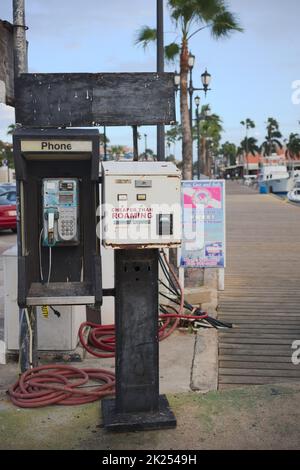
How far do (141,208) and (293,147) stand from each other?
382ft

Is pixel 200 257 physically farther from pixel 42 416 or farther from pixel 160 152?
pixel 42 416

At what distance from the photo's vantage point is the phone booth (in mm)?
4242

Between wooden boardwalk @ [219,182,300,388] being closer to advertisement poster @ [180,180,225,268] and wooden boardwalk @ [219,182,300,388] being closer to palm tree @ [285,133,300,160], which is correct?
advertisement poster @ [180,180,225,268]

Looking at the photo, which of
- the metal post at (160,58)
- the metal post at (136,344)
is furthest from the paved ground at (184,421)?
the metal post at (160,58)

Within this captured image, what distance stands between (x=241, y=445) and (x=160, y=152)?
6901 millimetres

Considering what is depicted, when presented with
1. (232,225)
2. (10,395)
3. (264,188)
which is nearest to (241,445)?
(10,395)

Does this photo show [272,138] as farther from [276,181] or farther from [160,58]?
[160,58]

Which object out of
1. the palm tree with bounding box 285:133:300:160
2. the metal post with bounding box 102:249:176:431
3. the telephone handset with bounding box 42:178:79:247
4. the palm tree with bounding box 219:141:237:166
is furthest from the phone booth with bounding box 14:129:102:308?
the palm tree with bounding box 219:141:237:166

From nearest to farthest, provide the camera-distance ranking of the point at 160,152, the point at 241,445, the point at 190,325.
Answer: the point at 241,445
the point at 190,325
the point at 160,152

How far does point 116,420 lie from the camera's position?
418 cm

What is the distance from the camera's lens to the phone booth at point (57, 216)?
167 inches

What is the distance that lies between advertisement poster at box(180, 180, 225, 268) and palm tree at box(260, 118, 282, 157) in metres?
113

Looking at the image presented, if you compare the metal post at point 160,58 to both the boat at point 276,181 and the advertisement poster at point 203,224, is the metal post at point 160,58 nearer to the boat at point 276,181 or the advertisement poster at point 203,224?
the advertisement poster at point 203,224

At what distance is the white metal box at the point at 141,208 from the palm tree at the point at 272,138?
11771 cm
